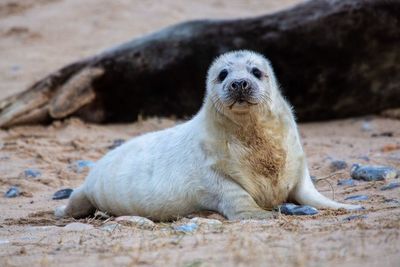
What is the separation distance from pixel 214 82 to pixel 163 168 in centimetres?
61

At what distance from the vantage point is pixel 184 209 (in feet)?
15.1

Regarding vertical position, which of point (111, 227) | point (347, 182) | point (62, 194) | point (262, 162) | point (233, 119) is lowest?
point (62, 194)

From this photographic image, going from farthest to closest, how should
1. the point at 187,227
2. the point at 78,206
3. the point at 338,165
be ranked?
1. the point at 338,165
2. the point at 78,206
3. the point at 187,227

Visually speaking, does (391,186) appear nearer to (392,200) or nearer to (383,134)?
(392,200)

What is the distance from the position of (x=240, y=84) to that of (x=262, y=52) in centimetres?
287

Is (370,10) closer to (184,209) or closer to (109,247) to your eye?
(184,209)

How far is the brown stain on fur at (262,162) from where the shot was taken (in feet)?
14.6

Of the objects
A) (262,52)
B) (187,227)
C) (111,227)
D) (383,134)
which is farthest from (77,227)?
(383,134)

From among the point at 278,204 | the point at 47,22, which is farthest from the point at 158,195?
the point at 47,22

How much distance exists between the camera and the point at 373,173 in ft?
16.7

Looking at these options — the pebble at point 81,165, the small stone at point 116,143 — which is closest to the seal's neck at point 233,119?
the pebble at point 81,165

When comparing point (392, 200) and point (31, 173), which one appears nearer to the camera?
point (392, 200)

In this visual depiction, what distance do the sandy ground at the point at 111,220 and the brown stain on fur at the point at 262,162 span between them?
0.32 meters

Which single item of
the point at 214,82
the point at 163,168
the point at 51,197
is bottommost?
the point at 51,197
